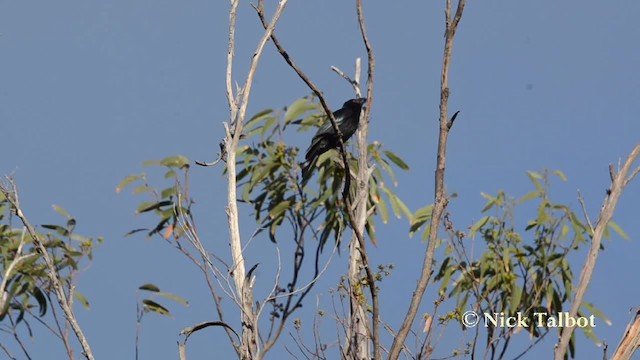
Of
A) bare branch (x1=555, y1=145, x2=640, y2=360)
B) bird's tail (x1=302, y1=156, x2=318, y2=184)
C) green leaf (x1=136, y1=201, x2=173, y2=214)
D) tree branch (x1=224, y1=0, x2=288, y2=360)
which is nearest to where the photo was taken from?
bare branch (x1=555, y1=145, x2=640, y2=360)

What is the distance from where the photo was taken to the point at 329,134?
6387mm

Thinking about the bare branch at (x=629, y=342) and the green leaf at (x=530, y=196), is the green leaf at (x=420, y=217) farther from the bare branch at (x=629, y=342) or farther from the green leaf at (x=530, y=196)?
the bare branch at (x=629, y=342)

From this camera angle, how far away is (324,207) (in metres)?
6.61

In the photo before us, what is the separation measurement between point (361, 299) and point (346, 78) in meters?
1.66

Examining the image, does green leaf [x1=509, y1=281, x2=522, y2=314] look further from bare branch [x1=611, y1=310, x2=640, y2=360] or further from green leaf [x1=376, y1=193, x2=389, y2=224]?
bare branch [x1=611, y1=310, x2=640, y2=360]

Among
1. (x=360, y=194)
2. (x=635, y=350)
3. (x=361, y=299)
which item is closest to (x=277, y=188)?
(x=360, y=194)

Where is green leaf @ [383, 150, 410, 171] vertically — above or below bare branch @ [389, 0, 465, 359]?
above

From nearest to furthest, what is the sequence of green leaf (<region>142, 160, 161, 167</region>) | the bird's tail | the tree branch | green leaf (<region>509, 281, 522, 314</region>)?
the tree branch
green leaf (<region>509, 281, 522, 314</region>)
green leaf (<region>142, 160, 161, 167</region>)
the bird's tail

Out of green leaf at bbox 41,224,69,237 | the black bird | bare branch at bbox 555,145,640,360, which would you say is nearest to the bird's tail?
the black bird

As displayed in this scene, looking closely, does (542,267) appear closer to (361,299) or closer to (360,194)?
(360,194)

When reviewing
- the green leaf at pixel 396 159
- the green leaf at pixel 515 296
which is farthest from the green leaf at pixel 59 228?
the green leaf at pixel 515 296

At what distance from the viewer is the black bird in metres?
6.39

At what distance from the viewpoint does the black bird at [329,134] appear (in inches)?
251

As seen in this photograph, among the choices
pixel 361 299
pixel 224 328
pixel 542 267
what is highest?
pixel 542 267
